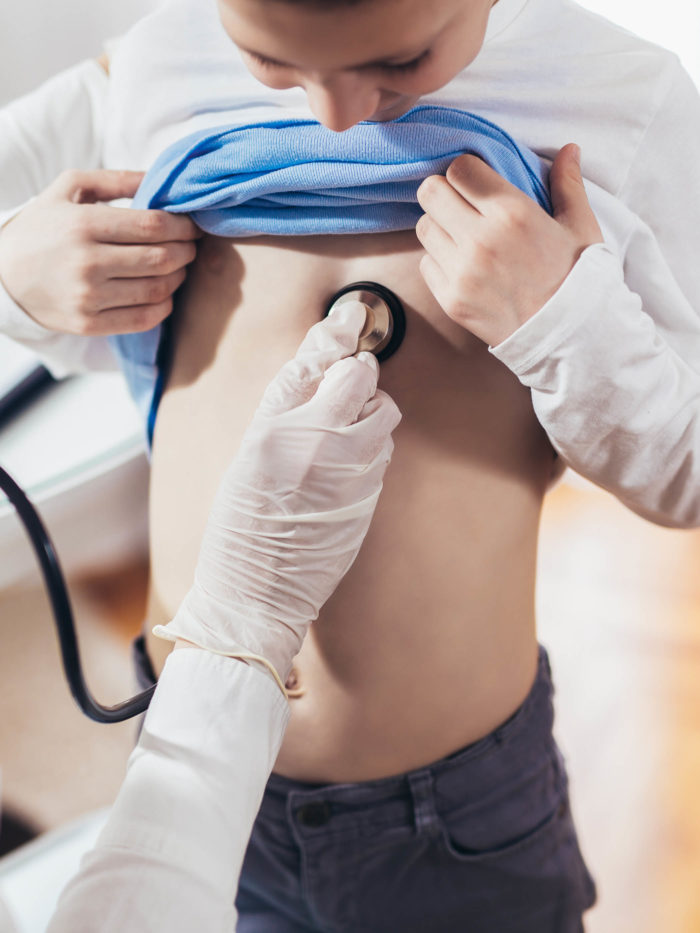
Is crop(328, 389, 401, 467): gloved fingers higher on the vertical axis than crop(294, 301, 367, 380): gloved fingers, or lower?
lower

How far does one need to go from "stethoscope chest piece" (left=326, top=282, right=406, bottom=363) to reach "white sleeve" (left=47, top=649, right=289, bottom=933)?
0.93ft

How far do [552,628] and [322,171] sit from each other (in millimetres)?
1194

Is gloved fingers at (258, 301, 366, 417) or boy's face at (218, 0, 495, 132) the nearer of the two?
boy's face at (218, 0, 495, 132)

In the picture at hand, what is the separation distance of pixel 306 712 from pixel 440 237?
435 millimetres

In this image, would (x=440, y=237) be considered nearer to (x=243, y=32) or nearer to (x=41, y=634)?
(x=243, y=32)

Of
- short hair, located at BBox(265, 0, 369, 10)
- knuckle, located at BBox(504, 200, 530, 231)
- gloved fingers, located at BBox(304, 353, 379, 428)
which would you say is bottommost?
gloved fingers, located at BBox(304, 353, 379, 428)

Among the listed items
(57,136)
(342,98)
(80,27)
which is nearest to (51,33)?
(80,27)

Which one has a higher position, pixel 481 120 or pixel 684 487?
pixel 481 120

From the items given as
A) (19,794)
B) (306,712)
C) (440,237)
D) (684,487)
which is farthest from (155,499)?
(19,794)

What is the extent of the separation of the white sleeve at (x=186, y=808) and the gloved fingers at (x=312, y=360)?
0.20 metres

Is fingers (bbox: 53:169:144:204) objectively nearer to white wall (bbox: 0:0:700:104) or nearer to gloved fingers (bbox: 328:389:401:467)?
gloved fingers (bbox: 328:389:401:467)

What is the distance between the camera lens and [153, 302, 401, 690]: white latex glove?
0.62 meters

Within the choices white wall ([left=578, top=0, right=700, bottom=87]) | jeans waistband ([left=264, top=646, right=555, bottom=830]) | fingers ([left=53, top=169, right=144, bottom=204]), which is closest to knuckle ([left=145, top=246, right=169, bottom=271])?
fingers ([left=53, top=169, right=144, bottom=204])

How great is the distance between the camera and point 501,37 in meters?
0.67
